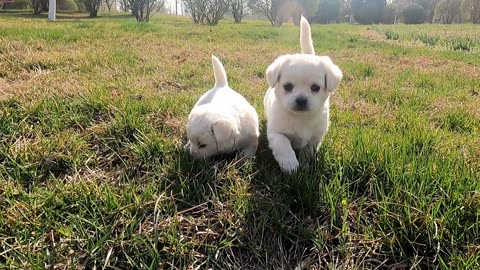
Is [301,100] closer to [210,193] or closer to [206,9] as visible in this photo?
[210,193]

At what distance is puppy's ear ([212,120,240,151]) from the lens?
231 centimetres

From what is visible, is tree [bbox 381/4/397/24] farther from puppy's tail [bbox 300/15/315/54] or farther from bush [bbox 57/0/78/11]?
puppy's tail [bbox 300/15/315/54]

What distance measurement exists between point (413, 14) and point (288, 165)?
1911 inches

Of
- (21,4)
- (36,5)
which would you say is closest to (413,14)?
(36,5)

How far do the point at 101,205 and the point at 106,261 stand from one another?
1.26 feet

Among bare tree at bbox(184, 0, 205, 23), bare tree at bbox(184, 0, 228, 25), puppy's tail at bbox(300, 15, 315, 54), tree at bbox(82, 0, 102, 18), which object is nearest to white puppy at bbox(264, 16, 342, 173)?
puppy's tail at bbox(300, 15, 315, 54)

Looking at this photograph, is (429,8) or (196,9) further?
(429,8)

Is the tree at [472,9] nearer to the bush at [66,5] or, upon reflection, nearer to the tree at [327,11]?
the tree at [327,11]

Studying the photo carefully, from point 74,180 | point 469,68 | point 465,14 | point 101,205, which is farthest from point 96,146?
point 465,14

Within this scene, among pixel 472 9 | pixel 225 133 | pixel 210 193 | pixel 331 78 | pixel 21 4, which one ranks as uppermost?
pixel 472 9

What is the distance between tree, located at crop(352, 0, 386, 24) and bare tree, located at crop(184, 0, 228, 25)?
2711 centimetres

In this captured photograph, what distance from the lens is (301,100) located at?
90.9 inches

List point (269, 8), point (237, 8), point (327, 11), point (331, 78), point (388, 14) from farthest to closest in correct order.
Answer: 1. point (327, 11)
2. point (388, 14)
3. point (269, 8)
4. point (237, 8)
5. point (331, 78)

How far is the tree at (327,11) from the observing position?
49000mm
